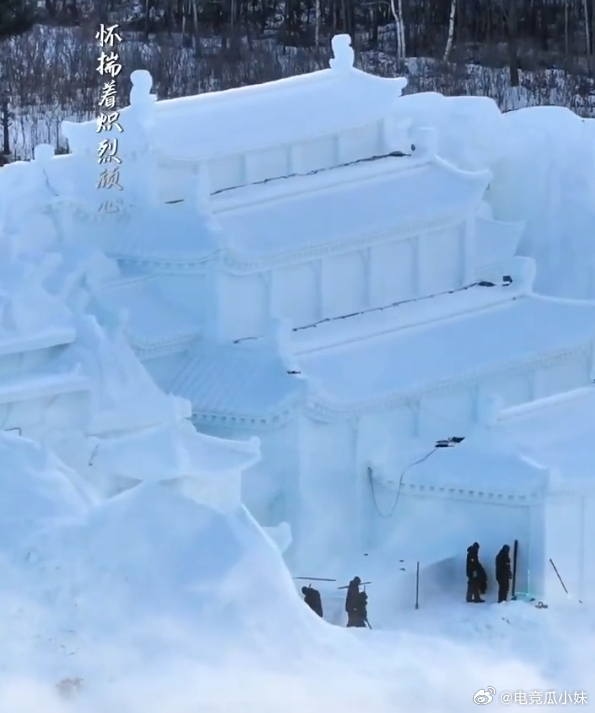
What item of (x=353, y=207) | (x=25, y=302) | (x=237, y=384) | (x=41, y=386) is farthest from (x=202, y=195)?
(x=41, y=386)

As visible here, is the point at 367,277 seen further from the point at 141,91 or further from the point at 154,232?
the point at 141,91

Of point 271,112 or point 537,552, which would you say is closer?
point 537,552

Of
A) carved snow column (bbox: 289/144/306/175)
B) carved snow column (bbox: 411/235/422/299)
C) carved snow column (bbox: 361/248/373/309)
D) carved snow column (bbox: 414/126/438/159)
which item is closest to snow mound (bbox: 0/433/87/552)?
carved snow column (bbox: 361/248/373/309)

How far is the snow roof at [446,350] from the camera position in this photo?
2123 centimetres

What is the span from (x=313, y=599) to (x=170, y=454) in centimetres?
197

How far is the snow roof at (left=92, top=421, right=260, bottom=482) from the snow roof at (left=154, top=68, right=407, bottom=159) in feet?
15.8

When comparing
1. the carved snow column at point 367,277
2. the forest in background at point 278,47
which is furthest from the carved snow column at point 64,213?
the forest in background at point 278,47

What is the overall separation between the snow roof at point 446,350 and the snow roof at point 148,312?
141 cm

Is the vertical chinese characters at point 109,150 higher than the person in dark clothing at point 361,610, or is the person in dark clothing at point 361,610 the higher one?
the vertical chinese characters at point 109,150

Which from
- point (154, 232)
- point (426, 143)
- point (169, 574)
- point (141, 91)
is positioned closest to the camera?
point (169, 574)

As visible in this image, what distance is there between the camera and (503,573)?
774 inches

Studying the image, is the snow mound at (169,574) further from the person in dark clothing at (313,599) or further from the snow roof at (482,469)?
the snow roof at (482,469)

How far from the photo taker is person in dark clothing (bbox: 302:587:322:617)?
62.3ft

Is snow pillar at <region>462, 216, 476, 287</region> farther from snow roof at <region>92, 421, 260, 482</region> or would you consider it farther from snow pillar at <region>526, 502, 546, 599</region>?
snow roof at <region>92, 421, 260, 482</region>
